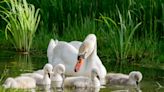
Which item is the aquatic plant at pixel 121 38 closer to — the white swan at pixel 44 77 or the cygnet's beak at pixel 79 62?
the cygnet's beak at pixel 79 62

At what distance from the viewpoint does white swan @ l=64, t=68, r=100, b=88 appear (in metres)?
12.0

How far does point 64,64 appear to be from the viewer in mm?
13586

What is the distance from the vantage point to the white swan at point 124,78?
12.2 meters

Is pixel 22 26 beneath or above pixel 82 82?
above

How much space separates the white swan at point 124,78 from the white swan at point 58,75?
87 centimetres

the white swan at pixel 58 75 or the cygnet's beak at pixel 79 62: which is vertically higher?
the cygnet's beak at pixel 79 62

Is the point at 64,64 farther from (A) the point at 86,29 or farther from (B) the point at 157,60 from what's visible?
(A) the point at 86,29

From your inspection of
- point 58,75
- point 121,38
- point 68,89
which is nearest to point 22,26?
point 121,38

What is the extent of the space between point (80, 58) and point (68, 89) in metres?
0.85

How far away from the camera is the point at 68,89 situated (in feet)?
38.8

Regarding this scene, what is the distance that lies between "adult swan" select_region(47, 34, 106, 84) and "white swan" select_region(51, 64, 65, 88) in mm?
234

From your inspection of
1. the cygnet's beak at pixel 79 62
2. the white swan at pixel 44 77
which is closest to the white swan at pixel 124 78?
the cygnet's beak at pixel 79 62

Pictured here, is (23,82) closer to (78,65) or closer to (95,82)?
(78,65)

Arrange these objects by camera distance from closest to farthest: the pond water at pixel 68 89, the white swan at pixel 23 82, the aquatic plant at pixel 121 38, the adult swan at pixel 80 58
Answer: the white swan at pixel 23 82 < the pond water at pixel 68 89 < the adult swan at pixel 80 58 < the aquatic plant at pixel 121 38
